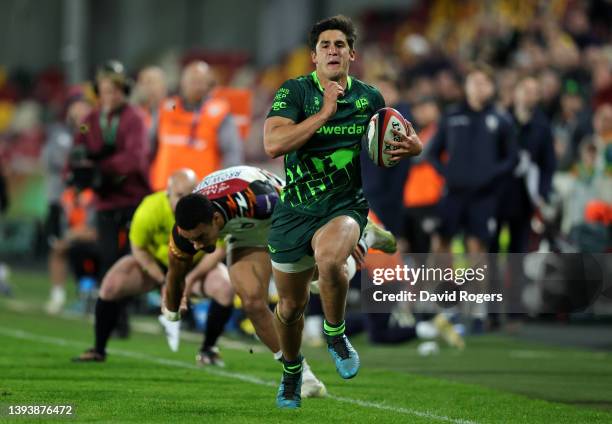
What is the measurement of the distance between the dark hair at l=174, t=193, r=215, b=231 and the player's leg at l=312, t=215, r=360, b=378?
0.82m

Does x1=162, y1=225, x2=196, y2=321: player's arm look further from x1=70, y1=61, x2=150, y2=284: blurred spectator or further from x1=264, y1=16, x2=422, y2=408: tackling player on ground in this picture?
x1=70, y1=61, x2=150, y2=284: blurred spectator

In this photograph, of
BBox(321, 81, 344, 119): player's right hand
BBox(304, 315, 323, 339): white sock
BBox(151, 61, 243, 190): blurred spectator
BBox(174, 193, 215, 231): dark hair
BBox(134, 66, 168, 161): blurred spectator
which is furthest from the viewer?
BBox(134, 66, 168, 161): blurred spectator

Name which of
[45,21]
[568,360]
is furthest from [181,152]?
[45,21]

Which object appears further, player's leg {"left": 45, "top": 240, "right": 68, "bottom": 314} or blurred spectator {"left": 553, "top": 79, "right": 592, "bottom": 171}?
player's leg {"left": 45, "top": 240, "right": 68, "bottom": 314}

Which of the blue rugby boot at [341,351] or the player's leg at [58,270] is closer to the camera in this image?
the blue rugby boot at [341,351]

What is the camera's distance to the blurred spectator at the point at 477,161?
47.6ft

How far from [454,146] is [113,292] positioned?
488cm

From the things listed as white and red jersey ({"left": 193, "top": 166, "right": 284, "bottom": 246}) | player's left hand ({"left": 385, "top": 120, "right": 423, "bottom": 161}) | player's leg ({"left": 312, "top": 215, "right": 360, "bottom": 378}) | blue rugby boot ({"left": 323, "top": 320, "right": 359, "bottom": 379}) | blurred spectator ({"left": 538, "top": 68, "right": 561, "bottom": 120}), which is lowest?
blue rugby boot ({"left": 323, "top": 320, "right": 359, "bottom": 379})

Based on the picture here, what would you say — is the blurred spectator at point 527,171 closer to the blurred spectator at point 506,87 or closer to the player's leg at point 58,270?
the blurred spectator at point 506,87

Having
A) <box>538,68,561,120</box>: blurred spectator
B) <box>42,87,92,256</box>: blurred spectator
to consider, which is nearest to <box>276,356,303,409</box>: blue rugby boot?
<box>42,87,92,256</box>: blurred spectator

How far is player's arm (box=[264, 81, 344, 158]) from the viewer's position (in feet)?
25.0

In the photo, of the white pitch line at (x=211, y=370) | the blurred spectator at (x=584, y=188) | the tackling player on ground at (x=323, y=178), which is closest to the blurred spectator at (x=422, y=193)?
Answer: the blurred spectator at (x=584, y=188)

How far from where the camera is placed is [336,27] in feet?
26.1

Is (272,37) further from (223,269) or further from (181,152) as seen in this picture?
(223,269)
